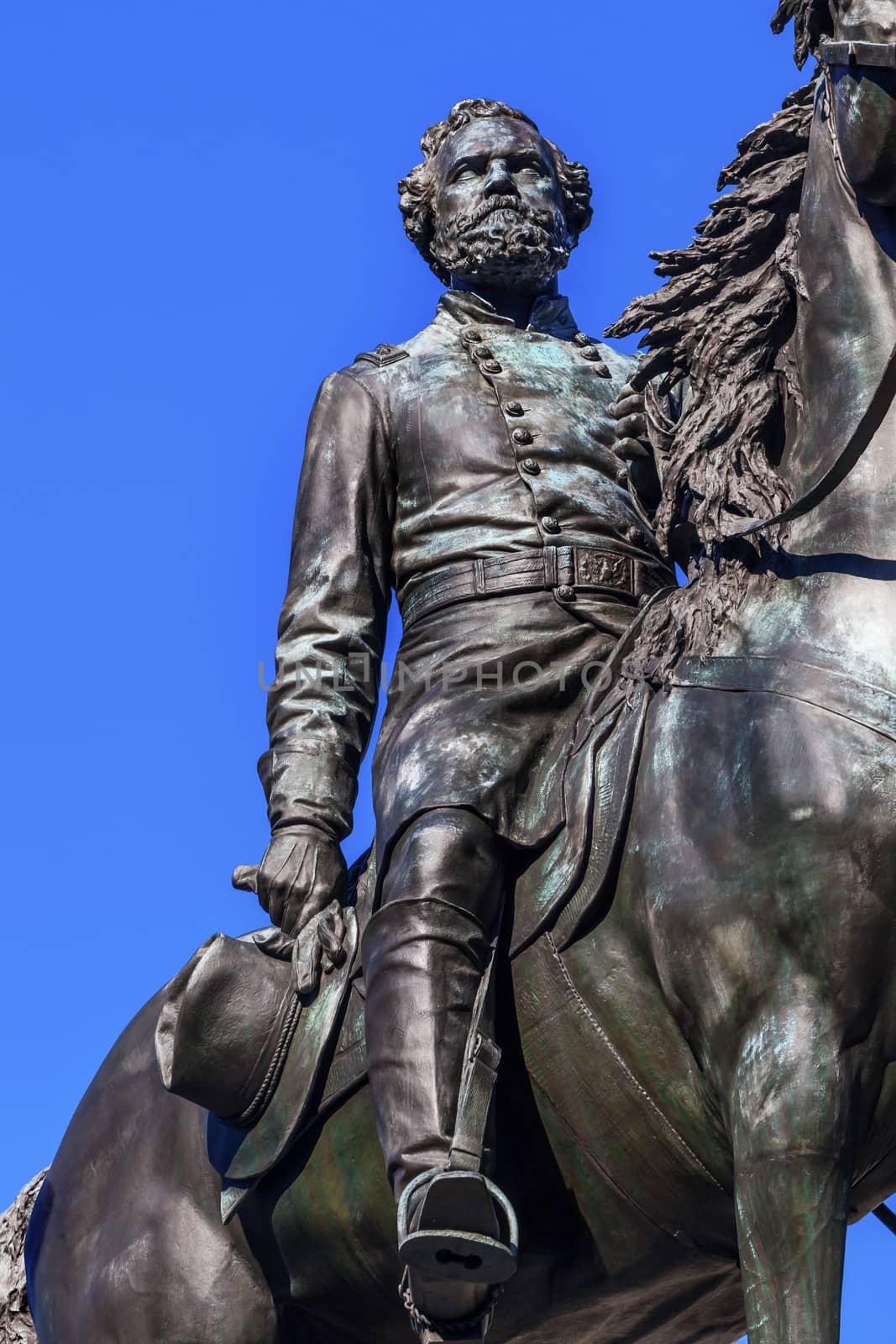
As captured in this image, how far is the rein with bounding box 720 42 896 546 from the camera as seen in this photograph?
7516mm

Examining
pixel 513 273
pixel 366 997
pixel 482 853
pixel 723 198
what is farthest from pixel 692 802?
pixel 513 273

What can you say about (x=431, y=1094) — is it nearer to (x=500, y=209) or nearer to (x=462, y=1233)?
(x=462, y=1233)

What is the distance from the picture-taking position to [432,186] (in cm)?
1057

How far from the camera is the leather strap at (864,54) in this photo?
7477 millimetres

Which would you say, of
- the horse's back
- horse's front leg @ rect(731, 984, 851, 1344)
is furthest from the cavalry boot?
the horse's back

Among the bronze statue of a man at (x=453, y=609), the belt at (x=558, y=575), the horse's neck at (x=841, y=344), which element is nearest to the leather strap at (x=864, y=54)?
the horse's neck at (x=841, y=344)

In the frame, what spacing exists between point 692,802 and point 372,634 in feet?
7.77

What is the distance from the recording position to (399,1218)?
7883 millimetres

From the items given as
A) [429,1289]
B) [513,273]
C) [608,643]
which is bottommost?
[429,1289]

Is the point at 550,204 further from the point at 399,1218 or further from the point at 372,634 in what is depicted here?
the point at 399,1218

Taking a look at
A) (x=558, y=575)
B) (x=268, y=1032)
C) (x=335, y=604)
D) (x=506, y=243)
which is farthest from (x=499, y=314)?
(x=268, y=1032)

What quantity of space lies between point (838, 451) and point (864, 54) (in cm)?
114

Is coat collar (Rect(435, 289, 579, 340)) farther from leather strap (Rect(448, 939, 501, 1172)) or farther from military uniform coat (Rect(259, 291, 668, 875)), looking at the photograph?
leather strap (Rect(448, 939, 501, 1172))

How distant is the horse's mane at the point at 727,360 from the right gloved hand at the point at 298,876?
1.54 m
